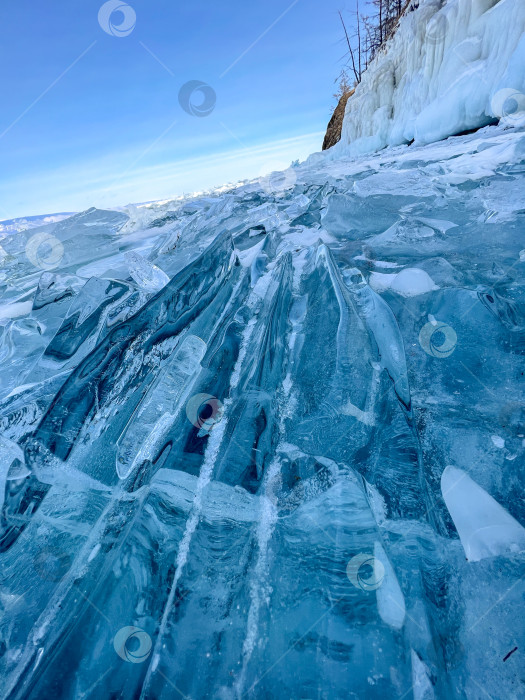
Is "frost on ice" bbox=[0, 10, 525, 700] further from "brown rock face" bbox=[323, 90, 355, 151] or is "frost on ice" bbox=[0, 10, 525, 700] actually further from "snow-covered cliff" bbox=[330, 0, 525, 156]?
"brown rock face" bbox=[323, 90, 355, 151]

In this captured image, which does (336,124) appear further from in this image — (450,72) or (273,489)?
(273,489)

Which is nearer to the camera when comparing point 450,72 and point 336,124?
point 450,72

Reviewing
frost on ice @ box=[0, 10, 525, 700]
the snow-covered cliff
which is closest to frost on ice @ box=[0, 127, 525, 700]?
frost on ice @ box=[0, 10, 525, 700]

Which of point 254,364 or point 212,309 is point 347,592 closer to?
point 254,364

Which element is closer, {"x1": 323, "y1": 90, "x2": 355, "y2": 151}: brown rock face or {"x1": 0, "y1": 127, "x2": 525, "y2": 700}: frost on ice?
{"x1": 0, "y1": 127, "x2": 525, "y2": 700}: frost on ice

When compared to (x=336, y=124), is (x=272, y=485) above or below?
below

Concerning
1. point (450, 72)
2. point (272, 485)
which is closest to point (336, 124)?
point (450, 72)

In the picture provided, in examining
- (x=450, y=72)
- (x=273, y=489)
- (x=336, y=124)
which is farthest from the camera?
(x=336, y=124)

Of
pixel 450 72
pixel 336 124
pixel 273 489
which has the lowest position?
pixel 273 489
